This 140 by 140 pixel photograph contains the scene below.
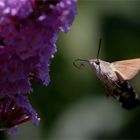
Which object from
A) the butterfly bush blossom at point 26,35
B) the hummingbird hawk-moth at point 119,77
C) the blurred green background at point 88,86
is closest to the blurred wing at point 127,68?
the hummingbird hawk-moth at point 119,77

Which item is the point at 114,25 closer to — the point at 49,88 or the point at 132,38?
the point at 132,38

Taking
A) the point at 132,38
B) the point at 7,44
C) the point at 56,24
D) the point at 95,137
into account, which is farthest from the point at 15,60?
the point at 132,38

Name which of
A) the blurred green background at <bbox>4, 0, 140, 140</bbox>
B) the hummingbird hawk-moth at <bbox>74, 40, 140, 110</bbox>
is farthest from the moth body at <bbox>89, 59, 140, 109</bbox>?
the blurred green background at <bbox>4, 0, 140, 140</bbox>

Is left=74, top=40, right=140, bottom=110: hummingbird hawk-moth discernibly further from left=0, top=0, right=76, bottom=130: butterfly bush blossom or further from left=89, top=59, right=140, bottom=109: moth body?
left=0, top=0, right=76, bottom=130: butterfly bush blossom

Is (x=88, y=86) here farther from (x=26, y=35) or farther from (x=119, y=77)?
(x=26, y=35)

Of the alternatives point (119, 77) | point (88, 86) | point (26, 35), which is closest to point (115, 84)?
point (119, 77)

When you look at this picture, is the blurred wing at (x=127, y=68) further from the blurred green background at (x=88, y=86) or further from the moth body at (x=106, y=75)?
the blurred green background at (x=88, y=86)
